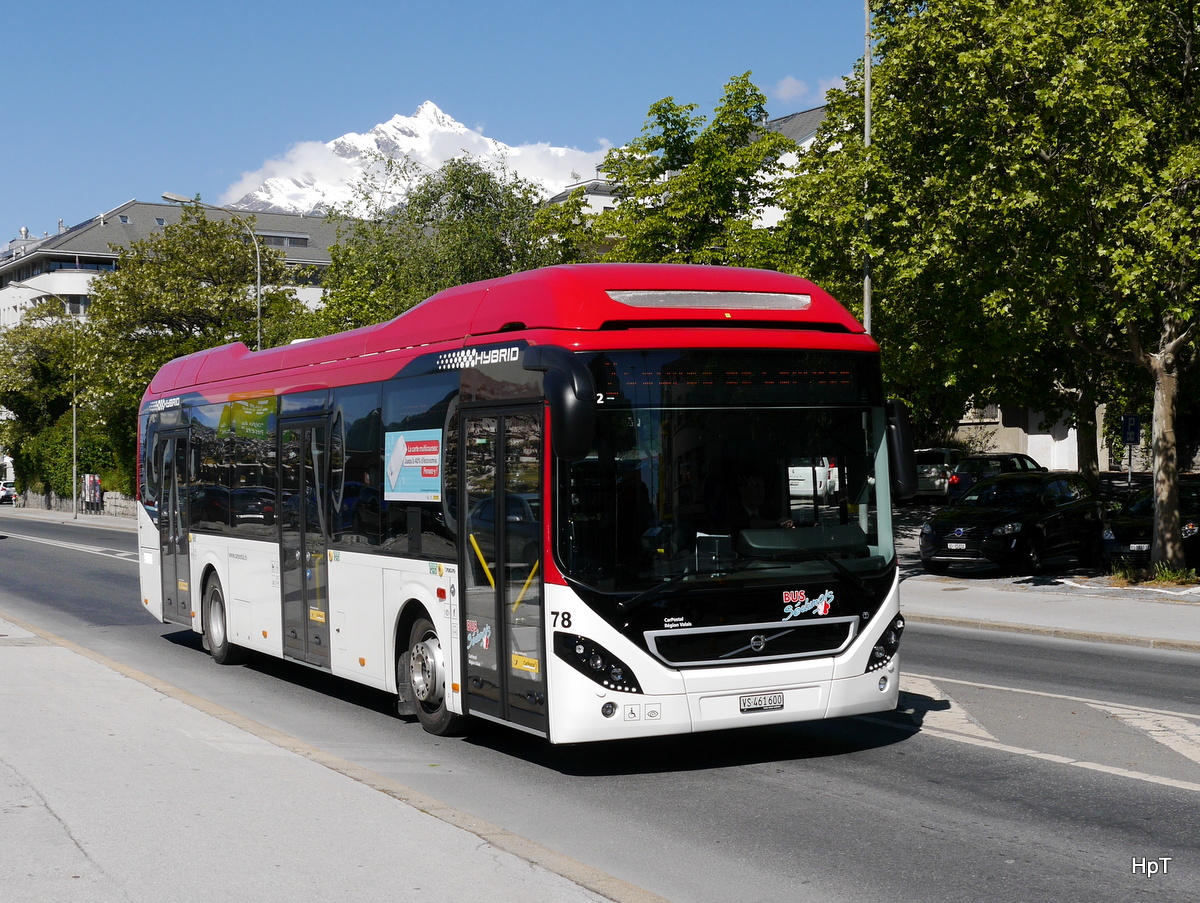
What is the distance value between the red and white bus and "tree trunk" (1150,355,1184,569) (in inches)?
525

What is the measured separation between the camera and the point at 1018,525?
→ 23.8 m

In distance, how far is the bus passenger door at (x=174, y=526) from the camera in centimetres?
1534

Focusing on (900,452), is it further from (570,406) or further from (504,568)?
(504,568)

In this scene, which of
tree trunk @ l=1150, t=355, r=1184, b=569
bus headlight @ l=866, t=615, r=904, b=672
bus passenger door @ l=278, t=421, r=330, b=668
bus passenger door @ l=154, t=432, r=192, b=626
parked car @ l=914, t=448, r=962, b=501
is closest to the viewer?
bus headlight @ l=866, t=615, r=904, b=672

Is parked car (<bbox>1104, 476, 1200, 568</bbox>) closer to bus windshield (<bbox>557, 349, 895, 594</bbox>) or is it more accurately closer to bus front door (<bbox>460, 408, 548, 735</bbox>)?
bus windshield (<bbox>557, 349, 895, 594</bbox>)

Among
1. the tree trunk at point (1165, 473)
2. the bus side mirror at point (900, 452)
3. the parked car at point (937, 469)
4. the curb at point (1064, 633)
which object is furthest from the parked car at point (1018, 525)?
the parked car at point (937, 469)

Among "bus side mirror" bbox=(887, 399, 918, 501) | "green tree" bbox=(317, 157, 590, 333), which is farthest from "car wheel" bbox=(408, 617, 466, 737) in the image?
"green tree" bbox=(317, 157, 590, 333)

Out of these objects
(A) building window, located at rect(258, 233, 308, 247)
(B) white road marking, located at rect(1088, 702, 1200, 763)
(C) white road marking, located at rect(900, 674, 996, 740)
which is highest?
(A) building window, located at rect(258, 233, 308, 247)

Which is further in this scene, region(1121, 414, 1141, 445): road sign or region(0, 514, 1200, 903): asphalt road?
region(1121, 414, 1141, 445): road sign

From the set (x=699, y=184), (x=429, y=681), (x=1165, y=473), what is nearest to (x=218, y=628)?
(x=429, y=681)

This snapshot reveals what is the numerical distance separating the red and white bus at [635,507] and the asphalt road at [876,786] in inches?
17.6

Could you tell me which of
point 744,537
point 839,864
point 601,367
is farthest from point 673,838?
point 601,367

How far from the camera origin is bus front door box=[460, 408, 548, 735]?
8.24 m

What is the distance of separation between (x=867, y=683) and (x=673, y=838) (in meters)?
2.19
